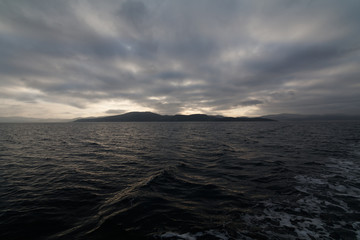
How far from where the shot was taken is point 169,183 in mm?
10477

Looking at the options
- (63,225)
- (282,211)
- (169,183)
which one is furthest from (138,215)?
(282,211)

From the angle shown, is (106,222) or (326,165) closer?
(106,222)

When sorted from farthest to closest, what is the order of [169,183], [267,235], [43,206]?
[169,183]
[43,206]
[267,235]

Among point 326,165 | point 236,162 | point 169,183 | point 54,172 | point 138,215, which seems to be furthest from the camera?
point 236,162

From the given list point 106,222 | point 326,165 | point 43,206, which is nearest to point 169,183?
point 106,222

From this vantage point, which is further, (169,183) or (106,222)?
(169,183)

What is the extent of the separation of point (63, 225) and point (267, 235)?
7.79m

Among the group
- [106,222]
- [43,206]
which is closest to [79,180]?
[43,206]

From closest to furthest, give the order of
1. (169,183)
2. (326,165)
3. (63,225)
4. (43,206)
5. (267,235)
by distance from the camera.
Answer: (267,235) < (63,225) < (43,206) < (169,183) < (326,165)

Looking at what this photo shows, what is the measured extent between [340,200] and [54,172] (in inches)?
745

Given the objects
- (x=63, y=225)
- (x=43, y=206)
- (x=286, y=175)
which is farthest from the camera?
(x=286, y=175)

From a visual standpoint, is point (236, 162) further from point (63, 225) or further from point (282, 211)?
point (63, 225)

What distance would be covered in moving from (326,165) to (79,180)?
2044cm

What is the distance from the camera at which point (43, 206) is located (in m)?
7.71
